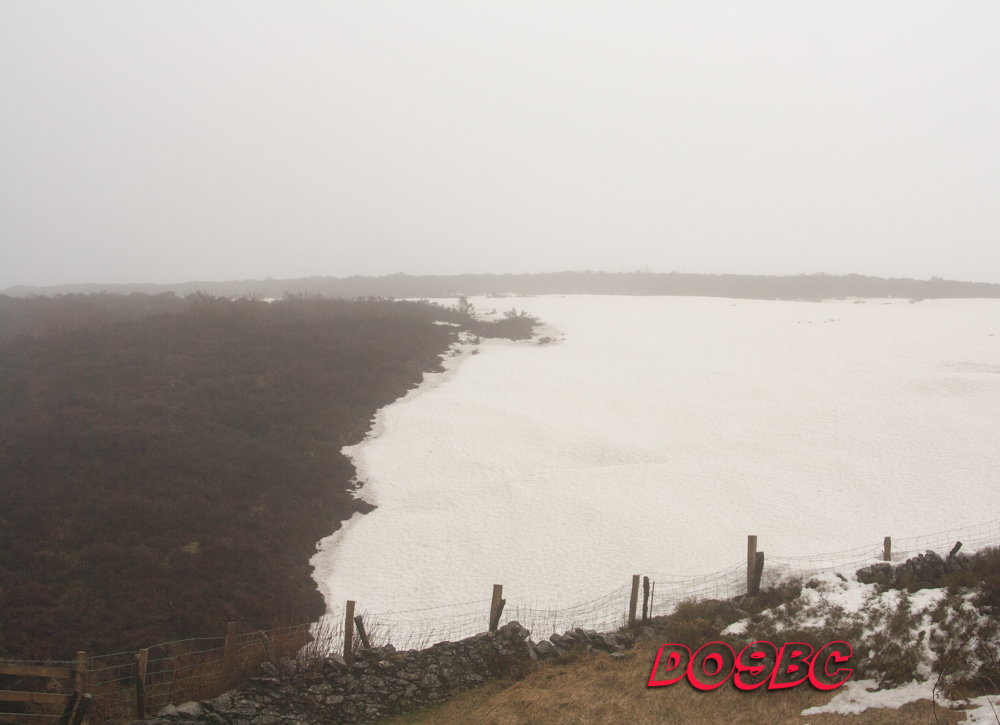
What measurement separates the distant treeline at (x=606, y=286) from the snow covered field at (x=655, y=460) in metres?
16.4

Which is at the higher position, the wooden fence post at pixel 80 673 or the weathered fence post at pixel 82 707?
the wooden fence post at pixel 80 673

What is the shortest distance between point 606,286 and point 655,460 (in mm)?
39933

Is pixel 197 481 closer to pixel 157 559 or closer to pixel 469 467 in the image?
pixel 157 559

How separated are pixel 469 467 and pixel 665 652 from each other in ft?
31.9

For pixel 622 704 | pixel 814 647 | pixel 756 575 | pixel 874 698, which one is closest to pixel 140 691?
pixel 622 704

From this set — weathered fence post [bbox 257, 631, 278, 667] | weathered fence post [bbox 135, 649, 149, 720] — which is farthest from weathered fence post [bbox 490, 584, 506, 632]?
weathered fence post [bbox 135, 649, 149, 720]

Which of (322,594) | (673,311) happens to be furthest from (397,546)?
(673,311)

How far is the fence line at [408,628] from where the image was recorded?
7.08 m

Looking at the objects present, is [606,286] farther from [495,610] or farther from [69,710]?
[69,710]

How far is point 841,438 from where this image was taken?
1777 centimetres

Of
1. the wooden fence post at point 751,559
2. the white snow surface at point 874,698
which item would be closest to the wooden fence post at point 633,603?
the wooden fence post at point 751,559

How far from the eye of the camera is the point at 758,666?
6.59 metres

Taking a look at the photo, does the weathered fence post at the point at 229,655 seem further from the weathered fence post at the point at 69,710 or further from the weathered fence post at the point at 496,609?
the weathered fence post at the point at 496,609

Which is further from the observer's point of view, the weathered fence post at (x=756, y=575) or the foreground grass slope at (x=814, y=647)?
the weathered fence post at (x=756, y=575)
